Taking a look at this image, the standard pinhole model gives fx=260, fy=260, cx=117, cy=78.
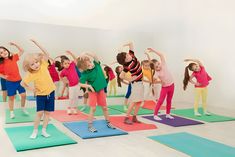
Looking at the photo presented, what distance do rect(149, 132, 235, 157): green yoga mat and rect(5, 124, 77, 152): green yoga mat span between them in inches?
54.8

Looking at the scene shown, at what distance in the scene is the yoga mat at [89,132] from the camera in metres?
4.09

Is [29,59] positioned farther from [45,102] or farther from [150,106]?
[150,106]

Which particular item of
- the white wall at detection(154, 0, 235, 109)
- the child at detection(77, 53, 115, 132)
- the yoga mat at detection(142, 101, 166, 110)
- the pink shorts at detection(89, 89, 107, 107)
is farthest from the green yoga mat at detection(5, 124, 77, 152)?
the white wall at detection(154, 0, 235, 109)

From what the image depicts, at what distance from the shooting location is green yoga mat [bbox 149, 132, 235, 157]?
10.9 feet

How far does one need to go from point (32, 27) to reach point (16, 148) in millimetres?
5774

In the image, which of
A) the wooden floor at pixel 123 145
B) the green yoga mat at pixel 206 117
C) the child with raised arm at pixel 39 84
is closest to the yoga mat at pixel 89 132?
the wooden floor at pixel 123 145

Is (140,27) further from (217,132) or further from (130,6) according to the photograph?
(217,132)

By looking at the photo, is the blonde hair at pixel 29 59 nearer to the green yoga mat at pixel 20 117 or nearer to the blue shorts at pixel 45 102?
the blue shorts at pixel 45 102

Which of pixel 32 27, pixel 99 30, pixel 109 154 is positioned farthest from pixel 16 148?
pixel 99 30

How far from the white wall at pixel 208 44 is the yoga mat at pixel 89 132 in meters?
4.09

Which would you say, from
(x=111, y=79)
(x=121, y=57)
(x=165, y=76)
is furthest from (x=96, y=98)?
(x=111, y=79)

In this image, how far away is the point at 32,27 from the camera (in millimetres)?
→ 8344

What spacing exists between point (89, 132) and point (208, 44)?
16.9 feet

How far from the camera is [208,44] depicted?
7812 millimetres
